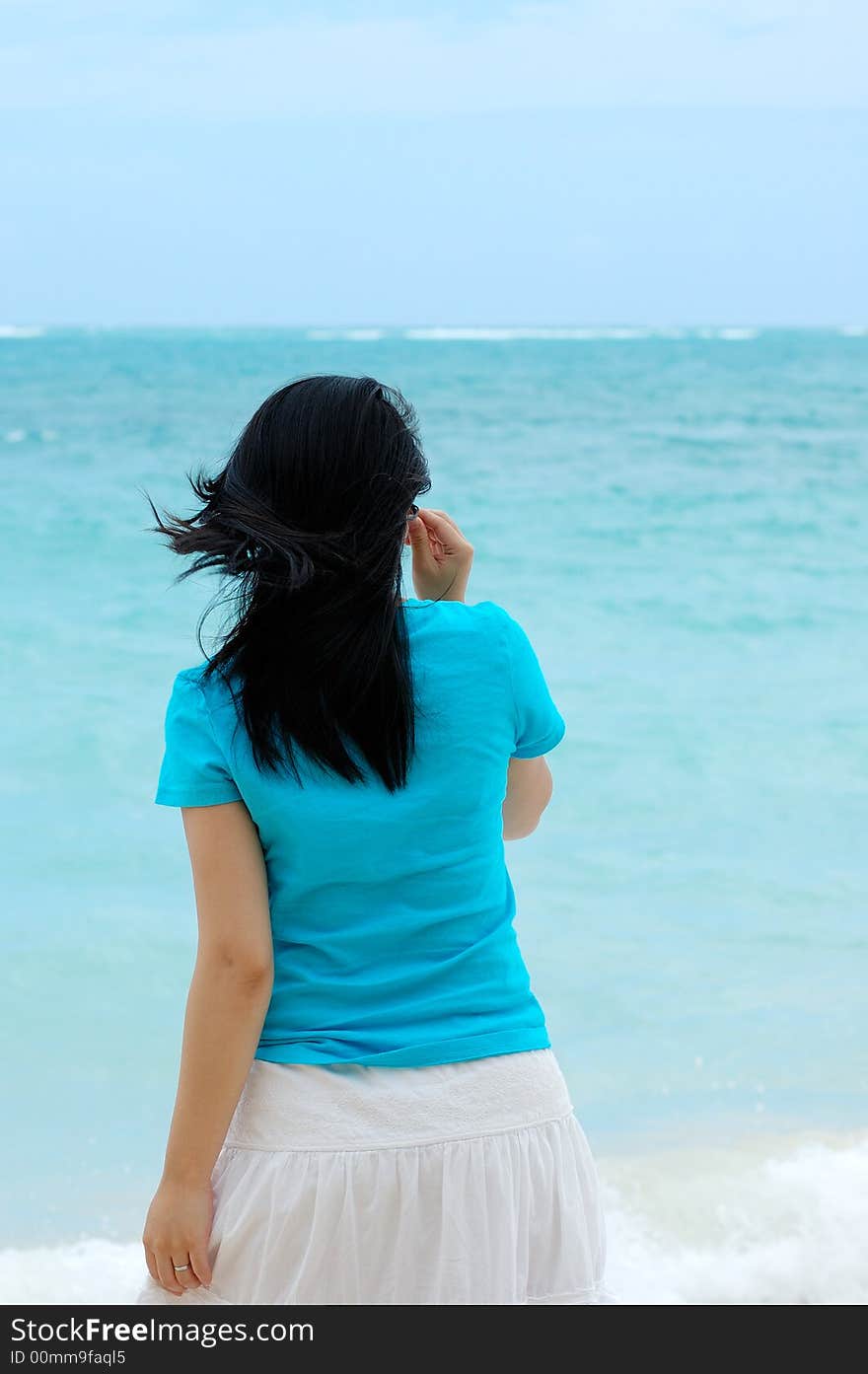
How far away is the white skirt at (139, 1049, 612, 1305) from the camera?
1.06 m

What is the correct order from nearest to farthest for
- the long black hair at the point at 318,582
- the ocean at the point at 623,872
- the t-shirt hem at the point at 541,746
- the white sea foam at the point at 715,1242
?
1. the long black hair at the point at 318,582
2. the t-shirt hem at the point at 541,746
3. the white sea foam at the point at 715,1242
4. the ocean at the point at 623,872

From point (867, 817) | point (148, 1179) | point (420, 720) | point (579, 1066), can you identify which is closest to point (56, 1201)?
point (148, 1179)

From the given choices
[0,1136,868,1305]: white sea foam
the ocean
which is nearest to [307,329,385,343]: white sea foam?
the ocean

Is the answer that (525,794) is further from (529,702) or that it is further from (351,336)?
(351,336)

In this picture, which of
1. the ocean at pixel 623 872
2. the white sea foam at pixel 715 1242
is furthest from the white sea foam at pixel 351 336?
the white sea foam at pixel 715 1242

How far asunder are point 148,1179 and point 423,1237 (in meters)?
1.80

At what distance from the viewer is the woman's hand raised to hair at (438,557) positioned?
4.02ft

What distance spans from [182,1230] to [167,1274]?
0.06m

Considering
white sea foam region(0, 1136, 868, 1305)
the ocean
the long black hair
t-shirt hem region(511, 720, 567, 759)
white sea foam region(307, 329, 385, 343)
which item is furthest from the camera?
white sea foam region(307, 329, 385, 343)

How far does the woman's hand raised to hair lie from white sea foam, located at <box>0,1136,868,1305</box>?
140 cm

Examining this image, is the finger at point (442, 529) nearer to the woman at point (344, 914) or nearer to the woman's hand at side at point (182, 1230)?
the woman at point (344, 914)

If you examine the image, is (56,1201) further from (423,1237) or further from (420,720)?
(420,720)

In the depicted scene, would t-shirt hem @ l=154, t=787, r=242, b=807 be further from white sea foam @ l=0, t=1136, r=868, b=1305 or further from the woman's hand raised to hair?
white sea foam @ l=0, t=1136, r=868, b=1305

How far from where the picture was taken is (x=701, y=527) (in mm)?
9164
